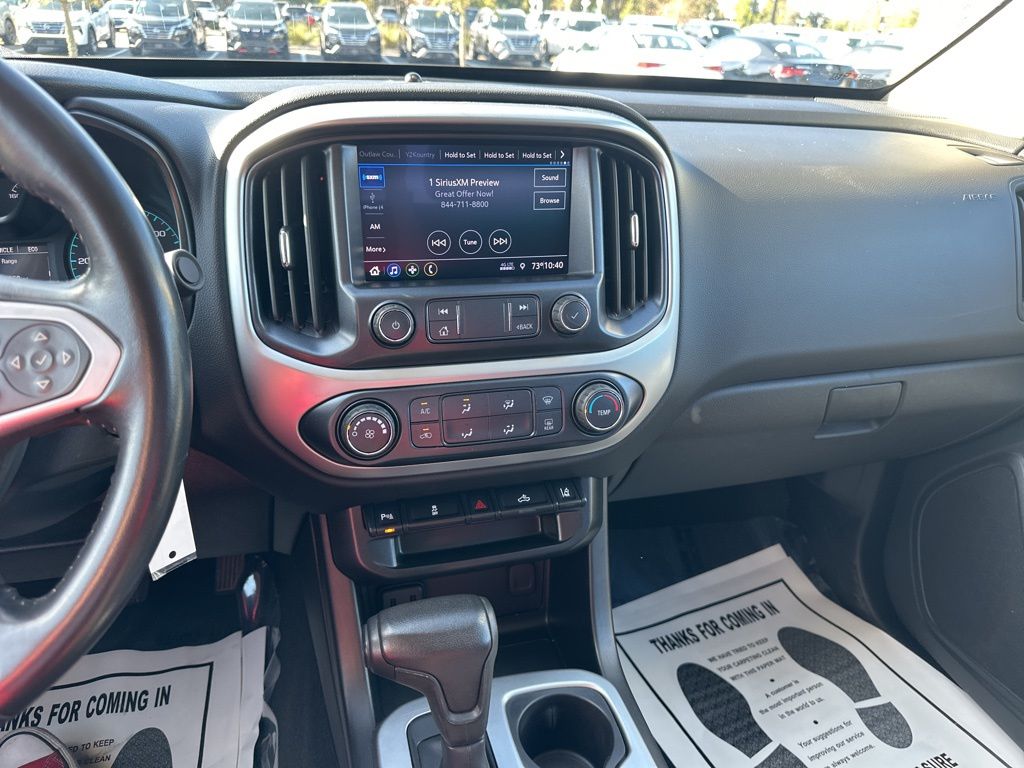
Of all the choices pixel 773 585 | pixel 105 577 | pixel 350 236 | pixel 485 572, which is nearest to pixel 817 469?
pixel 773 585

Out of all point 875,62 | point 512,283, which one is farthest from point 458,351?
point 875,62

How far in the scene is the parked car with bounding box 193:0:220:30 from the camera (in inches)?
42.0

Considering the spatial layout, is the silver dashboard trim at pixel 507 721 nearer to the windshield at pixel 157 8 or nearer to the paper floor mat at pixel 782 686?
the paper floor mat at pixel 782 686

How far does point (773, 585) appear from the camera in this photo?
1.67 meters

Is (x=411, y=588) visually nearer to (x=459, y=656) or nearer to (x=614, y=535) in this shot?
(x=459, y=656)

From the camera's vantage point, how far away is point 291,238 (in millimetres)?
882

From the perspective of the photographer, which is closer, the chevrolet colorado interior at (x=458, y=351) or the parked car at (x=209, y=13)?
the chevrolet colorado interior at (x=458, y=351)

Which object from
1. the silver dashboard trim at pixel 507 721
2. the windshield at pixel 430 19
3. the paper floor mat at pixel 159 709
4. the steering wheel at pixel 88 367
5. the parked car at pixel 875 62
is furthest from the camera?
the parked car at pixel 875 62

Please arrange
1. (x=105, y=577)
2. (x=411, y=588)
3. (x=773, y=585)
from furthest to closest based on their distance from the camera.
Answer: (x=773, y=585) → (x=411, y=588) → (x=105, y=577)

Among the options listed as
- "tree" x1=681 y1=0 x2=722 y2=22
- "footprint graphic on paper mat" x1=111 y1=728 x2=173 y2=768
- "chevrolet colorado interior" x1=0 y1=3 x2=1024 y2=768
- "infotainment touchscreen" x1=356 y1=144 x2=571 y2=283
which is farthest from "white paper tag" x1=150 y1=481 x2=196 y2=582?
"tree" x1=681 y1=0 x2=722 y2=22

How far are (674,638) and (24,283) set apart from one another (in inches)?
48.9

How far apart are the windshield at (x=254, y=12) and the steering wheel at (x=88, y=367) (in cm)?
55

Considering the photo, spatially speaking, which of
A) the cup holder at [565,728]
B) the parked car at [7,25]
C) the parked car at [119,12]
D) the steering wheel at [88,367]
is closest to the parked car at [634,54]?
the parked car at [119,12]

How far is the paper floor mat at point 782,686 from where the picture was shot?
1.30 m
